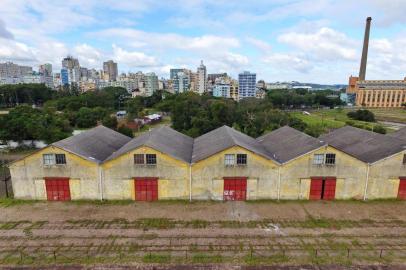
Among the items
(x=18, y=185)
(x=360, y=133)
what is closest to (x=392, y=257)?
(x=360, y=133)

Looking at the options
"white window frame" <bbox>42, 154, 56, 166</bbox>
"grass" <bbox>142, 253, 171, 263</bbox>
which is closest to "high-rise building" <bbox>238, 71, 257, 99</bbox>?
"white window frame" <bbox>42, 154, 56, 166</bbox>

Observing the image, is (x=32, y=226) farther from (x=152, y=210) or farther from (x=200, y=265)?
(x=200, y=265)

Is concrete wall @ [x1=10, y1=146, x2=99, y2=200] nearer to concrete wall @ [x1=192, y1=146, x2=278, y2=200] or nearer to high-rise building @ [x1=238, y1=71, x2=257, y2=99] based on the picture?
concrete wall @ [x1=192, y1=146, x2=278, y2=200]

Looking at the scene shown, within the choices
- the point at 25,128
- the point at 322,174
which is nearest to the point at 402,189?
the point at 322,174

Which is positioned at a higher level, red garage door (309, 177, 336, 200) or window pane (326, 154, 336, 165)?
window pane (326, 154, 336, 165)

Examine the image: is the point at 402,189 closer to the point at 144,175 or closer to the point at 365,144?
the point at 365,144

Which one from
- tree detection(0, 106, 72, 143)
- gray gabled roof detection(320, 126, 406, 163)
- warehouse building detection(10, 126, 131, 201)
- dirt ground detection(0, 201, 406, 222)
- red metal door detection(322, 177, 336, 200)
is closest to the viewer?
dirt ground detection(0, 201, 406, 222)

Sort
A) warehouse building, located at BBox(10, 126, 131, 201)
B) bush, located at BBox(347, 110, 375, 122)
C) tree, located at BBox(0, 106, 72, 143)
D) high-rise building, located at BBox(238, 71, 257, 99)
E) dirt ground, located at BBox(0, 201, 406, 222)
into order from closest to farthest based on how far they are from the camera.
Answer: dirt ground, located at BBox(0, 201, 406, 222) → warehouse building, located at BBox(10, 126, 131, 201) → tree, located at BBox(0, 106, 72, 143) → bush, located at BBox(347, 110, 375, 122) → high-rise building, located at BBox(238, 71, 257, 99)
